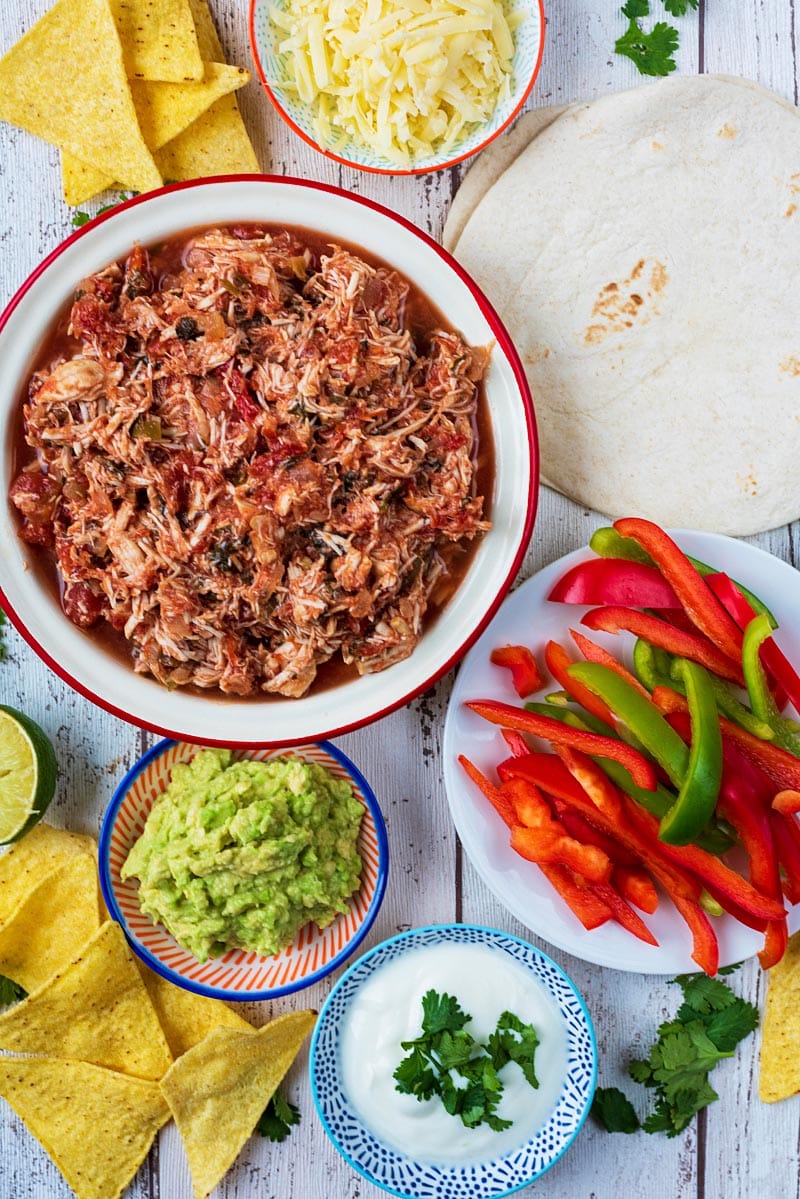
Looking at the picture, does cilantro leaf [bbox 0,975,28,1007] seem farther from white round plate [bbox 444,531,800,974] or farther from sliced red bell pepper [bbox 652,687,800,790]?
sliced red bell pepper [bbox 652,687,800,790]

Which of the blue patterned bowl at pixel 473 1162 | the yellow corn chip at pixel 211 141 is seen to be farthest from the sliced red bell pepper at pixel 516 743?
the yellow corn chip at pixel 211 141

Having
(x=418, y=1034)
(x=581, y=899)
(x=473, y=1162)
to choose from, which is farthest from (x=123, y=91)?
(x=473, y=1162)

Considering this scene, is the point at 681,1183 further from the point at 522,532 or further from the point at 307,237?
the point at 307,237

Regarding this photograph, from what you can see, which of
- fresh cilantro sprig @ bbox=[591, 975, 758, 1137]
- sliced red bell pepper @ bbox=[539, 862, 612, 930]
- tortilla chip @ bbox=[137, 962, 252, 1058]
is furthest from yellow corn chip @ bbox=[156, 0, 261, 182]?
fresh cilantro sprig @ bbox=[591, 975, 758, 1137]

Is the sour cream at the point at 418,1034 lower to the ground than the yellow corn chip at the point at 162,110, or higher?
lower

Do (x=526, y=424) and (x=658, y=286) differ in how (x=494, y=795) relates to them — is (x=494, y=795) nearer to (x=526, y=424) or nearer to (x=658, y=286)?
(x=526, y=424)

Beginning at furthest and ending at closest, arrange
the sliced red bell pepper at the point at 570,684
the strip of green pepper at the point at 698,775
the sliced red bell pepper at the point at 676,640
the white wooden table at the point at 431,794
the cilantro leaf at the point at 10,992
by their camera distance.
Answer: the cilantro leaf at the point at 10,992
the white wooden table at the point at 431,794
the sliced red bell pepper at the point at 570,684
the sliced red bell pepper at the point at 676,640
the strip of green pepper at the point at 698,775

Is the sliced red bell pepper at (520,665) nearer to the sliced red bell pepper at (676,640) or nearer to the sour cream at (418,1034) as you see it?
the sliced red bell pepper at (676,640)
